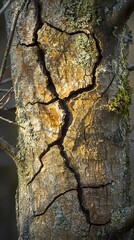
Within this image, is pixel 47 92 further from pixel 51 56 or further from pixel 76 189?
pixel 76 189

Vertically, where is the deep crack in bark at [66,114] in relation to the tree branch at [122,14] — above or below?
below

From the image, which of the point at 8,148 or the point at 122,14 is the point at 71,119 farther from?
the point at 122,14

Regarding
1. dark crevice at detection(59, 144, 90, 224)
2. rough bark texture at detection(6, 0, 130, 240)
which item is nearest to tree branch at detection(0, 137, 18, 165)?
rough bark texture at detection(6, 0, 130, 240)

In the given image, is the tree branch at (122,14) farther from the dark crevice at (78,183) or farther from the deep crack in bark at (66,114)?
the dark crevice at (78,183)

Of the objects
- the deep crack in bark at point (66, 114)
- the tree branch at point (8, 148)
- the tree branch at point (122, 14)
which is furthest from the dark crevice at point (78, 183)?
the tree branch at point (122, 14)

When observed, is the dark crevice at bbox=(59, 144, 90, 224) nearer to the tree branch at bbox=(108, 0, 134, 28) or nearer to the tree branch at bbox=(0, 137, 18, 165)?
the tree branch at bbox=(0, 137, 18, 165)

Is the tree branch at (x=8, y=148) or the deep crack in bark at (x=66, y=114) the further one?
the tree branch at (x=8, y=148)
